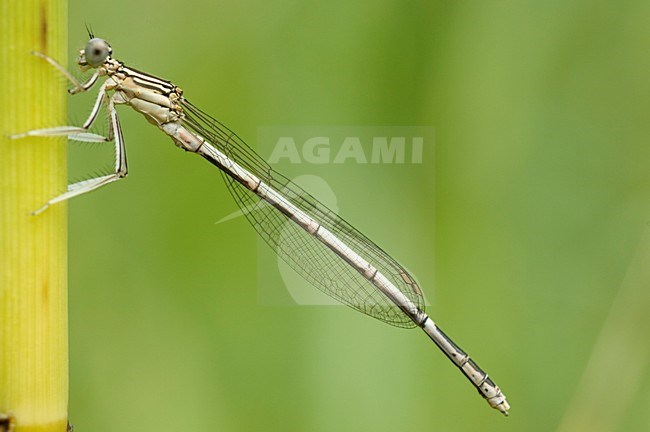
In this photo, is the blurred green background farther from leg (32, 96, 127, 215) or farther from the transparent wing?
leg (32, 96, 127, 215)

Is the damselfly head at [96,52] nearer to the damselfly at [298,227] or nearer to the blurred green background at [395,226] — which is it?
the damselfly at [298,227]

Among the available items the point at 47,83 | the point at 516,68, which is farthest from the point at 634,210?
the point at 47,83

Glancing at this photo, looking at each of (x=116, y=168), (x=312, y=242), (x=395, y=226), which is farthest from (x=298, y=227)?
(x=116, y=168)

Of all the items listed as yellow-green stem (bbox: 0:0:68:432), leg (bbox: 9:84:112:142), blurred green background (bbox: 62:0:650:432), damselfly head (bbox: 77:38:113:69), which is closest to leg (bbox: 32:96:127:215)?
leg (bbox: 9:84:112:142)

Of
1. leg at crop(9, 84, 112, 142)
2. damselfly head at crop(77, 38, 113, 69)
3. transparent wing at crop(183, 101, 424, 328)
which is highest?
damselfly head at crop(77, 38, 113, 69)

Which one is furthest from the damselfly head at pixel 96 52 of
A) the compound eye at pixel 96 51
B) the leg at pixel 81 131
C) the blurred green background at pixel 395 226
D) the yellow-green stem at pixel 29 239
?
the yellow-green stem at pixel 29 239

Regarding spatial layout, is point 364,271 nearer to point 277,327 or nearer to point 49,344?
point 277,327
